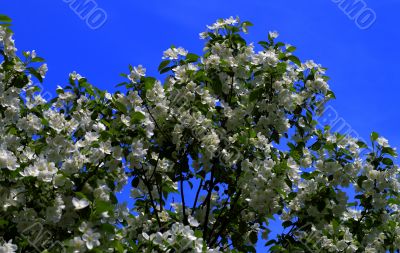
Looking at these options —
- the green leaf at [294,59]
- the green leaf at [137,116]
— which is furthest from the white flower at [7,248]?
the green leaf at [294,59]

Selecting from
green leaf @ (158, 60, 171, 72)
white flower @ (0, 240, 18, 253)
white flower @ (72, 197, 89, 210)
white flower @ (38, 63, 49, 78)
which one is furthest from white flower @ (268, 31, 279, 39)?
white flower @ (0, 240, 18, 253)

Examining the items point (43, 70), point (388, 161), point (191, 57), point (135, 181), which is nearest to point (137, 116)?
point (135, 181)

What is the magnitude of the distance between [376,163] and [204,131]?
6.01 ft

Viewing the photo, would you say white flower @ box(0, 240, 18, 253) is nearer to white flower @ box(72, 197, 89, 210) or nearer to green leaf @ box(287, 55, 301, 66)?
white flower @ box(72, 197, 89, 210)

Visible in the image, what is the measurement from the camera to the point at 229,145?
5664 millimetres

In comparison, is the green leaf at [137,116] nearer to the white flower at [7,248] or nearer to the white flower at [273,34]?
the white flower at [7,248]

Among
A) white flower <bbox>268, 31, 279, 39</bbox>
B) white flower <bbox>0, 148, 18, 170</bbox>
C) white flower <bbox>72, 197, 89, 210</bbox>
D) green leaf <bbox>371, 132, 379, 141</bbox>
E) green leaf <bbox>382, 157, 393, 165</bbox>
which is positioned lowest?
white flower <bbox>72, 197, 89, 210</bbox>

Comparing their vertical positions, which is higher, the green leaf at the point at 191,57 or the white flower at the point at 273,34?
the white flower at the point at 273,34

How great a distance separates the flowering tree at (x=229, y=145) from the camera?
5391mm

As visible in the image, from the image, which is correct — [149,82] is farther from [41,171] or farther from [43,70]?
[41,171]

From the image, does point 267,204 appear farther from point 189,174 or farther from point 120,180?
point 120,180

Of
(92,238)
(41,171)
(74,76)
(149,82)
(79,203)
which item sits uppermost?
(74,76)

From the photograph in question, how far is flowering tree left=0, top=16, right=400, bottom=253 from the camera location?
539 centimetres

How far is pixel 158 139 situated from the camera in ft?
18.4
